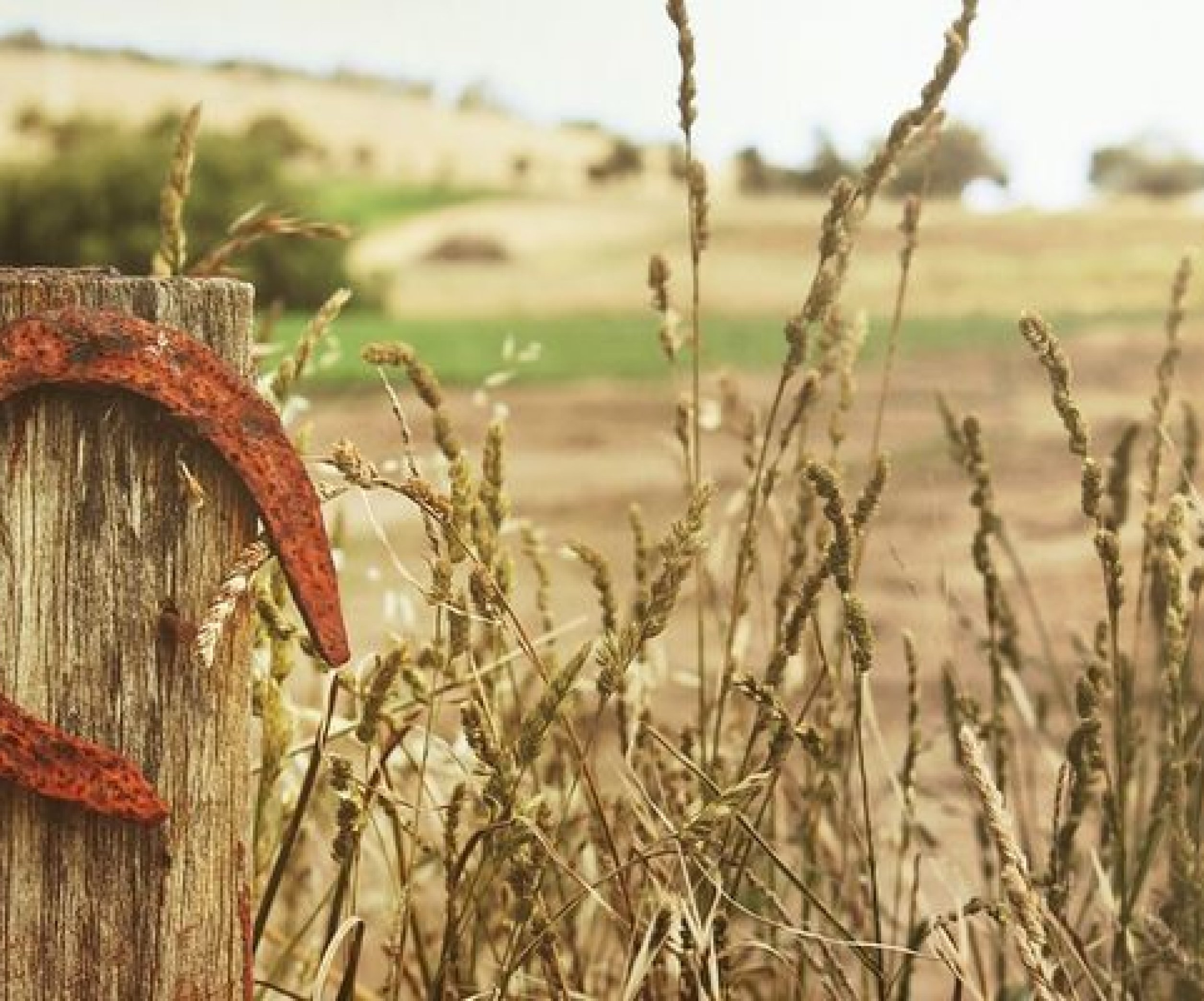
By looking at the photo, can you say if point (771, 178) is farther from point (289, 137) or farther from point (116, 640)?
point (116, 640)

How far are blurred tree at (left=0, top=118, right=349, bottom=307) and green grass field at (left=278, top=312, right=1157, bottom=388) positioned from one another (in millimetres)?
748

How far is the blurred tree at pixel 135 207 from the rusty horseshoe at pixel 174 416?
17008mm

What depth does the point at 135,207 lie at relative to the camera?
19656mm

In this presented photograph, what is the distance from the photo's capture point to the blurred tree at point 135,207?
19.3 meters

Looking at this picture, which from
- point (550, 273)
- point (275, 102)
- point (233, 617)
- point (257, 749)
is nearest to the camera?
point (233, 617)

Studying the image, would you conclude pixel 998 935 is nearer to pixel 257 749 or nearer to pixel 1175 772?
pixel 1175 772

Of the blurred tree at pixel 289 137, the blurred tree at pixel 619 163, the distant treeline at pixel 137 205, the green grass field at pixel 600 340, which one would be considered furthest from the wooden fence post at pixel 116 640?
the blurred tree at pixel 619 163

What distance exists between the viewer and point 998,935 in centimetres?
288

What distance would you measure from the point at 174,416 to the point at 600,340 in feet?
50.8

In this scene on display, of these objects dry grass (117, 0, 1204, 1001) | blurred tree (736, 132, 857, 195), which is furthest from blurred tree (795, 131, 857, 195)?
dry grass (117, 0, 1204, 1001)

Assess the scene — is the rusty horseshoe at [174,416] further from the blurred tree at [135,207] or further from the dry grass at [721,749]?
the blurred tree at [135,207]

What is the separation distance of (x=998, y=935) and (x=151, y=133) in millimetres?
19708

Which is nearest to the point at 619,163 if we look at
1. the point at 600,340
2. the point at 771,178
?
the point at 771,178

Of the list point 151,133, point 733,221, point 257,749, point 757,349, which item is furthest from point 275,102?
point 257,749
